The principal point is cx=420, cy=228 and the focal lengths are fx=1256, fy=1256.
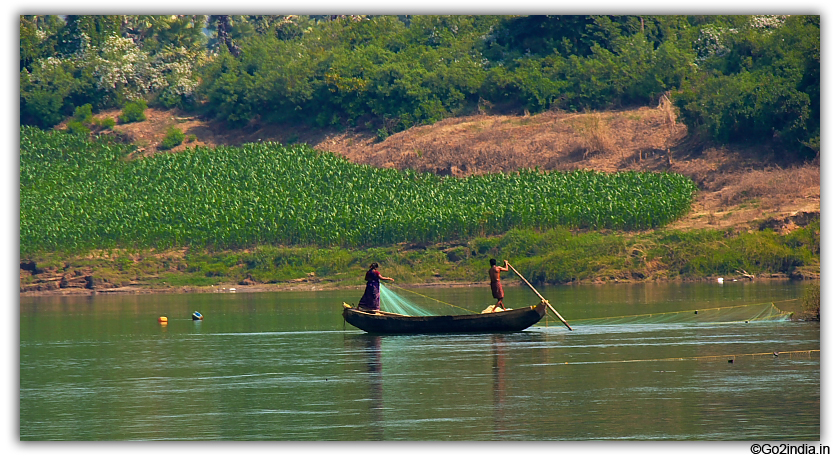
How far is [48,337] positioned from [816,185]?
3582 centimetres

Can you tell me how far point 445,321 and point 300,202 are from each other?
3512 cm

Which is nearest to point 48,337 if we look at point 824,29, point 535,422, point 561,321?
point 561,321

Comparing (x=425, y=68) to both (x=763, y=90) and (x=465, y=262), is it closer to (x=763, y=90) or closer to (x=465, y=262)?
(x=763, y=90)

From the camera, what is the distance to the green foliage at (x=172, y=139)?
7925 centimetres

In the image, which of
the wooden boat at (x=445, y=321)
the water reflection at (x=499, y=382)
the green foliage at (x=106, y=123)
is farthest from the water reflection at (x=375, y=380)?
the green foliage at (x=106, y=123)

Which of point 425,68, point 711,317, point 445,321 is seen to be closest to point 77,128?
point 425,68

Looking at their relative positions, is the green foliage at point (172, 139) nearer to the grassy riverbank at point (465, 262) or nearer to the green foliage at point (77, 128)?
the green foliage at point (77, 128)

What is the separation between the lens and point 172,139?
261ft

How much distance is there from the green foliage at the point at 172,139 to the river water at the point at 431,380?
145 ft

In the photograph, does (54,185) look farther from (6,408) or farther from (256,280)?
(6,408)

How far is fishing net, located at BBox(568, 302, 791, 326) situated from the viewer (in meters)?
29.8

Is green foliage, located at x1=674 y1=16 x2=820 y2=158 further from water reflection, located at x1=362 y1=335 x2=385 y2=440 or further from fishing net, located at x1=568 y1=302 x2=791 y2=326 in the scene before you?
water reflection, located at x1=362 y1=335 x2=385 y2=440

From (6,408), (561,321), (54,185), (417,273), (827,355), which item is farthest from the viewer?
(54,185)

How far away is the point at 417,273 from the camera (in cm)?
5491
